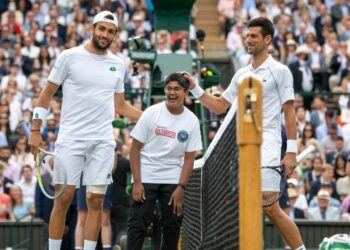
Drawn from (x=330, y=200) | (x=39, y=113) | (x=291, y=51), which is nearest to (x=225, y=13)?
(x=291, y=51)

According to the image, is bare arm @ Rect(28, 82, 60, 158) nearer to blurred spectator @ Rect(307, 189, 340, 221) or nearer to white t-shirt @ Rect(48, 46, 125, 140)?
white t-shirt @ Rect(48, 46, 125, 140)

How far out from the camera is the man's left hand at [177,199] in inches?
536

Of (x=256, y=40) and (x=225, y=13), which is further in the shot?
(x=225, y=13)

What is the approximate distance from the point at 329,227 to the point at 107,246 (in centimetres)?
330

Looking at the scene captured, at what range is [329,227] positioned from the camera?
20078mm

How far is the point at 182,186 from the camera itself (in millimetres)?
13641

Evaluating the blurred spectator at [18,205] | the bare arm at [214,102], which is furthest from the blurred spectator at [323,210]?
the bare arm at [214,102]

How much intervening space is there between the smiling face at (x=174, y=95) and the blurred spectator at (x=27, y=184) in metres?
9.47

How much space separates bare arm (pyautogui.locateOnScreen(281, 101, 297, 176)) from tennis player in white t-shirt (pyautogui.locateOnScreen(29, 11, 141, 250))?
166cm

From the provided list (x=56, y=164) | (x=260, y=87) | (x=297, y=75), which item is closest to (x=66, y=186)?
(x=56, y=164)

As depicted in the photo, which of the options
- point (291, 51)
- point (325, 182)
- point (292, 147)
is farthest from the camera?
point (291, 51)

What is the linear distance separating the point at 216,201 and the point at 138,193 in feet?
8.05

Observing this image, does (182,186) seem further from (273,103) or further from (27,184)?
(27,184)

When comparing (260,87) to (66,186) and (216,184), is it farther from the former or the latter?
(66,186)
